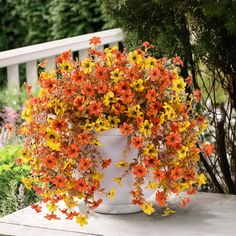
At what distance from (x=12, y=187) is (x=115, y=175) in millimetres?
733

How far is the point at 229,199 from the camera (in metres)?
2.24

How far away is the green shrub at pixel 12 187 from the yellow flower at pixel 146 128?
843 millimetres

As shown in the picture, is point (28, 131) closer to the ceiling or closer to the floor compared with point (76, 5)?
closer to the floor

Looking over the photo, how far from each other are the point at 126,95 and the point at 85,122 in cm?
14

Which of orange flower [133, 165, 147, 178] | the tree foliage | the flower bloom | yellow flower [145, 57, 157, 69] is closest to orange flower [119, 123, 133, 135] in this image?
the flower bloom

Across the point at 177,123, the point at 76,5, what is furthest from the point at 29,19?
the point at 177,123

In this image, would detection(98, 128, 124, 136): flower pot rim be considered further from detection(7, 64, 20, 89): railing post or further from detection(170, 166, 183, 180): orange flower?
detection(7, 64, 20, 89): railing post

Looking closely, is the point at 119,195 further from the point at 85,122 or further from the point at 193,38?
the point at 193,38

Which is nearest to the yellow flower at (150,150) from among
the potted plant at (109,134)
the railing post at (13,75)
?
the potted plant at (109,134)

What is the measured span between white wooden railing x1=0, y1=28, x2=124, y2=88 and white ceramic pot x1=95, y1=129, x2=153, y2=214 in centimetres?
243

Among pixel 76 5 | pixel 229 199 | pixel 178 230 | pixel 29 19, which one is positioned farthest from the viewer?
pixel 29 19

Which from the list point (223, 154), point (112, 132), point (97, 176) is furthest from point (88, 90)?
point (223, 154)

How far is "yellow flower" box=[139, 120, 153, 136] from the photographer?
75.3 inches

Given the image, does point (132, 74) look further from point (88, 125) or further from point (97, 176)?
point (97, 176)
